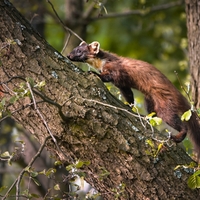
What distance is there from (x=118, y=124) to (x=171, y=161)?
2.25ft

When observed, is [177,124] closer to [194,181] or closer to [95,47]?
[95,47]

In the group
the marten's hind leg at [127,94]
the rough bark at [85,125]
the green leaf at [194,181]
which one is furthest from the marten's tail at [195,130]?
the green leaf at [194,181]

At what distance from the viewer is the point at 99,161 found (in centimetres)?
508

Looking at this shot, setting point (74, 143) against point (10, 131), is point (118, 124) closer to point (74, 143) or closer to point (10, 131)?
point (74, 143)

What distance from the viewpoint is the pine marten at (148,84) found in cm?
737

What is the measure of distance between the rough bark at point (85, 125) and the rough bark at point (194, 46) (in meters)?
2.18

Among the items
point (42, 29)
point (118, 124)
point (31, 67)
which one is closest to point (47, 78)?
point (31, 67)

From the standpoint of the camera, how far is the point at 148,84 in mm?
7777

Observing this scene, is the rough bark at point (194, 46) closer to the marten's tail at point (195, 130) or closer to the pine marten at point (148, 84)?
the marten's tail at point (195, 130)

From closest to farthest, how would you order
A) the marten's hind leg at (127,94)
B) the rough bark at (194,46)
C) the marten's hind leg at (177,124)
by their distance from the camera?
the marten's hind leg at (177,124) → the rough bark at (194,46) → the marten's hind leg at (127,94)

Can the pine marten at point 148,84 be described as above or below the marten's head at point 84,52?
below

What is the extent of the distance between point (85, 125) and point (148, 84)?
2905 mm

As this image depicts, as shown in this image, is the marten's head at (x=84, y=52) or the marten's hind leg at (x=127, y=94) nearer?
the marten's hind leg at (x=127, y=94)

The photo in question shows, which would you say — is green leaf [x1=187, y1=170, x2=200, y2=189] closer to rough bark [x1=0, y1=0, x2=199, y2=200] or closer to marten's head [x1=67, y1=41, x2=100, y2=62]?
rough bark [x1=0, y1=0, x2=199, y2=200]
